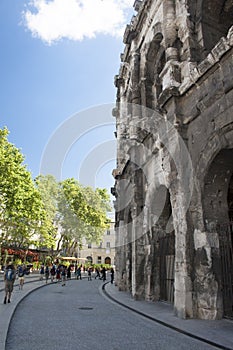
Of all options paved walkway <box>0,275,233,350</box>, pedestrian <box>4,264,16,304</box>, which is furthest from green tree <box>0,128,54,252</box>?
paved walkway <box>0,275,233,350</box>

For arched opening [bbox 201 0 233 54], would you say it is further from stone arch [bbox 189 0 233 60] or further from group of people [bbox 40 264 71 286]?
group of people [bbox 40 264 71 286]

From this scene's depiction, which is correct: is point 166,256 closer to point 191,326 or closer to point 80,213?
point 191,326

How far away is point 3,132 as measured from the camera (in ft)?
72.3

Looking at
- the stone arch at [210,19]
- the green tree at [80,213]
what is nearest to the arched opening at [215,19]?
the stone arch at [210,19]

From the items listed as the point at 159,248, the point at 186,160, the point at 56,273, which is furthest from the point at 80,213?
the point at 186,160

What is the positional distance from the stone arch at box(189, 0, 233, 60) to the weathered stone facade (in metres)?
0.03

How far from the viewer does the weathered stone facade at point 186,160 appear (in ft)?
22.7

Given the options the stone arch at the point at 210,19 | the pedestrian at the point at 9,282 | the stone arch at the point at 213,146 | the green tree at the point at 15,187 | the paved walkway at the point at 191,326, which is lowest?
the paved walkway at the point at 191,326

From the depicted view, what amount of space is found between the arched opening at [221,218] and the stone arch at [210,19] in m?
4.22

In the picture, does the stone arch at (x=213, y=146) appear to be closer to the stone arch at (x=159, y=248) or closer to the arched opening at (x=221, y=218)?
the arched opening at (x=221, y=218)

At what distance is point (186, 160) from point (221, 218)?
6.07ft

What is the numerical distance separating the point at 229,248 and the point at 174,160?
2.82m

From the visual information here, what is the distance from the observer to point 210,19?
9.59m

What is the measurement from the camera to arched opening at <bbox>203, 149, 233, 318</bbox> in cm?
688
